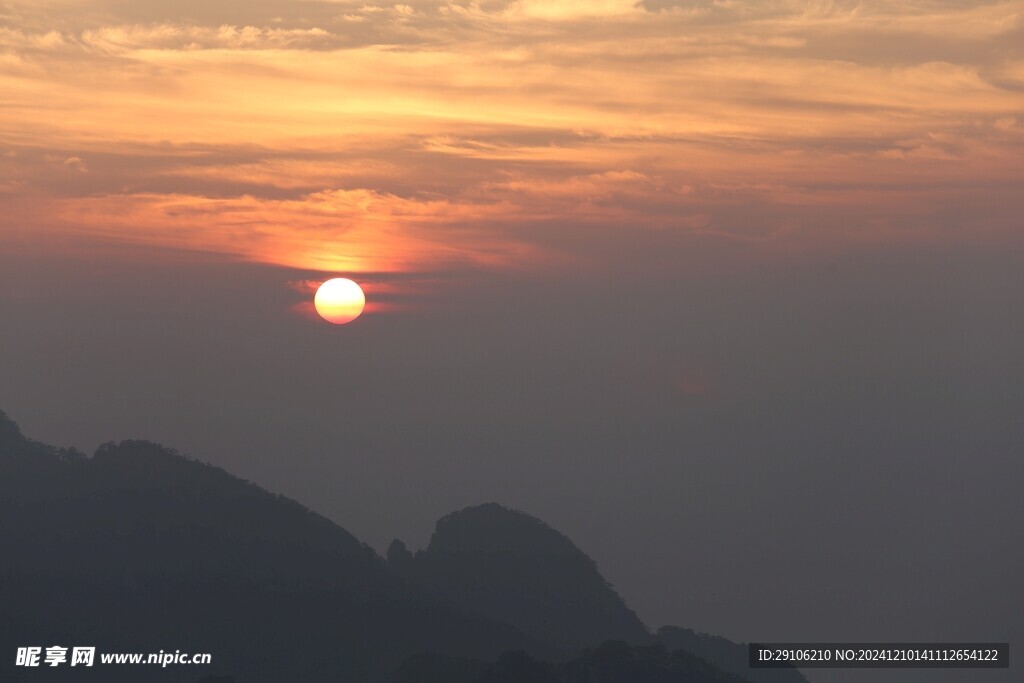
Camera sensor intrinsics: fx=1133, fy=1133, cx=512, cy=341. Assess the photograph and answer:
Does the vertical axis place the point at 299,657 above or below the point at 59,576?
below

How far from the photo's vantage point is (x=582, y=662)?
165125 millimetres

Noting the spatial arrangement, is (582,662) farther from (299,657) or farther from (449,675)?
(299,657)

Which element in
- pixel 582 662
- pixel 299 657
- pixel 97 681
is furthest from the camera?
pixel 299 657

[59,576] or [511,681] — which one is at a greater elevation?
[59,576]

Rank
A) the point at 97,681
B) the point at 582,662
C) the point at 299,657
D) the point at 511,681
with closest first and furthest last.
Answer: the point at 511,681 < the point at 582,662 < the point at 97,681 < the point at 299,657

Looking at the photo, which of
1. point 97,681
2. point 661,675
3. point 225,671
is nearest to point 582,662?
point 661,675

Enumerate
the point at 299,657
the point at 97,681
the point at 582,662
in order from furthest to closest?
the point at 299,657, the point at 97,681, the point at 582,662

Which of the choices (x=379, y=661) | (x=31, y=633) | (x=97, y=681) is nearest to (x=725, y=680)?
(x=379, y=661)

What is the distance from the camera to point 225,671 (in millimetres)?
186625

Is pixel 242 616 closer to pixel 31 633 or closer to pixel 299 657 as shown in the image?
pixel 299 657

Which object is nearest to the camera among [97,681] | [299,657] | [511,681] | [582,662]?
[511,681]

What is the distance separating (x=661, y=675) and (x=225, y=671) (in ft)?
235

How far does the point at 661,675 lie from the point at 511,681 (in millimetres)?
28502

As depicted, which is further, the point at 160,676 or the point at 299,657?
the point at 299,657
